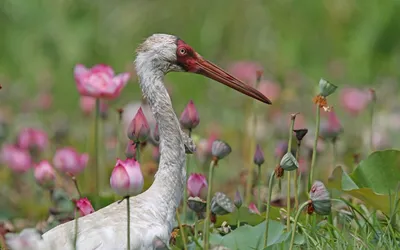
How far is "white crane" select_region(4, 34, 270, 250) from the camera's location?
156 inches

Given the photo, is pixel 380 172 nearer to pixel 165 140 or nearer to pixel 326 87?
pixel 326 87

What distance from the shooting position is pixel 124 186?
142 inches

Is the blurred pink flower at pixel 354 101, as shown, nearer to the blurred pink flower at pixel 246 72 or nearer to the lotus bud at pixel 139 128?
the blurred pink flower at pixel 246 72

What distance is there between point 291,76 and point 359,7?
1284 millimetres

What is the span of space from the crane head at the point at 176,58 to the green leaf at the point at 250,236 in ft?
1.78

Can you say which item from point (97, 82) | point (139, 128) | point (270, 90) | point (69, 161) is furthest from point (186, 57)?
point (270, 90)

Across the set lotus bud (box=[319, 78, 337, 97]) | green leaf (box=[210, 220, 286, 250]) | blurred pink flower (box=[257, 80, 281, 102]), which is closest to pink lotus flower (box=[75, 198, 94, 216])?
green leaf (box=[210, 220, 286, 250])

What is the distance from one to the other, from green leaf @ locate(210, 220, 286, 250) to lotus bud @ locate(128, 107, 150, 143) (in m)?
0.52

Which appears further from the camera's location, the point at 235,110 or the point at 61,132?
the point at 235,110

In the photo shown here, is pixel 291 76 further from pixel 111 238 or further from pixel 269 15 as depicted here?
pixel 111 238

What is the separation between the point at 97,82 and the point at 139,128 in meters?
0.56

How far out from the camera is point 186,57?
4.63 metres

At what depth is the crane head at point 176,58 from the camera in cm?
458

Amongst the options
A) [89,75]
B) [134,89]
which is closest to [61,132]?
[89,75]
